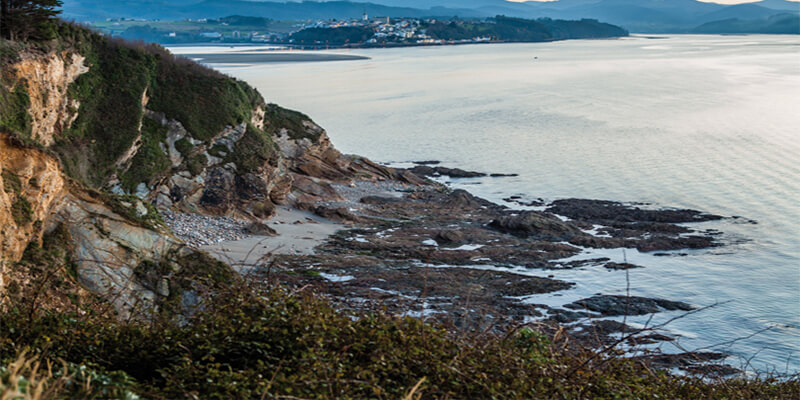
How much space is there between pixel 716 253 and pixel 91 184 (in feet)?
74.6

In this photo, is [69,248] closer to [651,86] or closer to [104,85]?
[104,85]

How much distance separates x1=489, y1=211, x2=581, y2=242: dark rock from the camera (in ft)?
88.1

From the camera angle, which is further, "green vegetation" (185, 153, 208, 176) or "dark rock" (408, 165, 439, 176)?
"dark rock" (408, 165, 439, 176)

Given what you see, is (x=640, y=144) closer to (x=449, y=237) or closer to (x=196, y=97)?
(x=449, y=237)

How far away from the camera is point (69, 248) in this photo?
12.6m

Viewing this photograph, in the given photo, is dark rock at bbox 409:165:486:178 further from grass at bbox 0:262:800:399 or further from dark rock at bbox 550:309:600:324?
grass at bbox 0:262:800:399

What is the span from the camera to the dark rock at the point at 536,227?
2684 cm

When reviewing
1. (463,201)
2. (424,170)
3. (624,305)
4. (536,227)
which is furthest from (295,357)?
(424,170)

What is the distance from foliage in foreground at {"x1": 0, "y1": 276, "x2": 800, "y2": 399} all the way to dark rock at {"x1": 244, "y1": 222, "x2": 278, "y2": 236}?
56.4 ft

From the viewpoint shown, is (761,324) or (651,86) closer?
Result: (761,324)

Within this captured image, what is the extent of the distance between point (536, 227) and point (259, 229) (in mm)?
11405

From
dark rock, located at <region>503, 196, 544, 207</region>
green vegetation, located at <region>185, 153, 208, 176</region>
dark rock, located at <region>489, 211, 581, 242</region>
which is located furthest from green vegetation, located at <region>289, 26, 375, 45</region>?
dark rock, located at <region>489, 211, 581, 242</region>

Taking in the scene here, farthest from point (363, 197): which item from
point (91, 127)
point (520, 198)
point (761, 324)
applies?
point (761, 324)

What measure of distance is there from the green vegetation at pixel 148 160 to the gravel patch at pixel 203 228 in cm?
145
